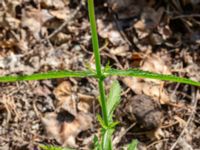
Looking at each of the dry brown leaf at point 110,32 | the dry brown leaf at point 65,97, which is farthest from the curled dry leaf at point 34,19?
the dry brown leaf at point 65,97

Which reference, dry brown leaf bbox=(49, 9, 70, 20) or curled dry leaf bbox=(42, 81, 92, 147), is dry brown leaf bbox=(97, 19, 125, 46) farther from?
curled dry leaf bbox=(42, 81, 92, 147)

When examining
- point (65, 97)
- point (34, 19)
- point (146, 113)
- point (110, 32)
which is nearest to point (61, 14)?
point (34, 19)

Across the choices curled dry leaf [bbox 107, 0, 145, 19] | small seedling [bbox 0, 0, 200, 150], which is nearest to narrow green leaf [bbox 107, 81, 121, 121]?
small seedling [bbox 0, 0, 200, 150]

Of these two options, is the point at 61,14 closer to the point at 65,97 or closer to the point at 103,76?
the point at 65,97

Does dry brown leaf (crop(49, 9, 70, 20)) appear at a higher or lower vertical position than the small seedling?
higher

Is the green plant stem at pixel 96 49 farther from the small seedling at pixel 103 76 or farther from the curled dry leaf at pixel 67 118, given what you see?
the curled dry leaf at pixel 67 118

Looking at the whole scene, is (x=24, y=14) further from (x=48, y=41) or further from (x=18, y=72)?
(x=18, y=72)

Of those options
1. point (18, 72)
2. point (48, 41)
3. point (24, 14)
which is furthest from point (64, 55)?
point (24, 14)
